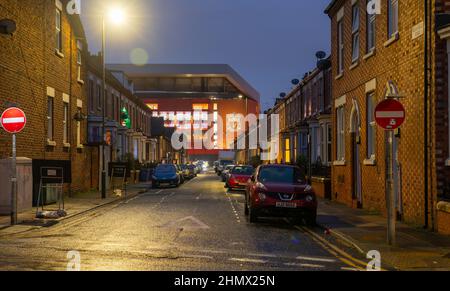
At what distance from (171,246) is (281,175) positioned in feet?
21.7

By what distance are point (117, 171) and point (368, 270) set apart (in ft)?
77.6

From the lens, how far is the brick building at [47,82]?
21.2 metres

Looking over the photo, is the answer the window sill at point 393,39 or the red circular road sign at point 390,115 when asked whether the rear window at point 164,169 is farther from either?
the red circular road sign at point 390,115

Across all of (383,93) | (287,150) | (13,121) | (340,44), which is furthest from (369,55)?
(287,150)

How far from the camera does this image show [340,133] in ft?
88.4

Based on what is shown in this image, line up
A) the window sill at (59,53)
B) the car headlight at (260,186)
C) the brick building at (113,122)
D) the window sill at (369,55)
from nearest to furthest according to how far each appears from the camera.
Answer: the car headlight at (260,186)
the window sill at (369,55)
the window sill at (59,53)
the brick building at (113,122)

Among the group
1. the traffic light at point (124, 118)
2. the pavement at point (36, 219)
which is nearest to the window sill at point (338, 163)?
the pavement at point (36, 219)

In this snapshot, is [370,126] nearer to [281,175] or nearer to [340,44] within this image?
[281,175]

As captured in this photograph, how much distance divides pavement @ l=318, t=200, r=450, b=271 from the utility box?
9581mm

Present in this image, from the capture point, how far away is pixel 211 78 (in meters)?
134

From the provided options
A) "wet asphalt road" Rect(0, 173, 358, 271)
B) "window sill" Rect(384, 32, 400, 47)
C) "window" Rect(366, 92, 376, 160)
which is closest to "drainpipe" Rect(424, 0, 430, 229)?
"window sill" Rect(384, 32, 400, 47)

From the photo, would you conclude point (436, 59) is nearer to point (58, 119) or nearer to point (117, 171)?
point (58, 119)

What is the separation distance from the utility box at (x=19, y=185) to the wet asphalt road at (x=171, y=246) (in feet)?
8.18

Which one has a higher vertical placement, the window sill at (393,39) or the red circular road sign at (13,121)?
the window sill at (393,39)
